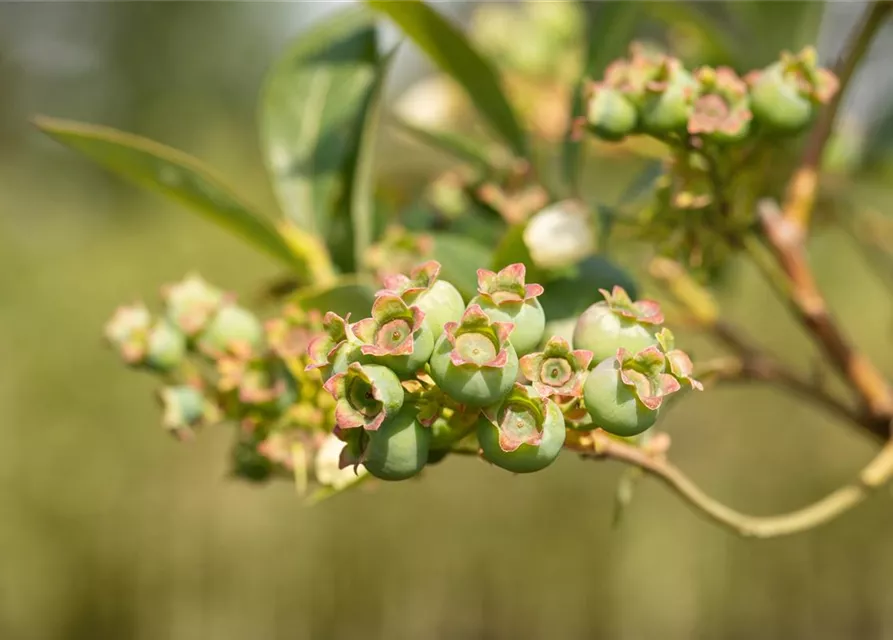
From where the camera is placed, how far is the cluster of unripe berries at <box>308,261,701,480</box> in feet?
1.32

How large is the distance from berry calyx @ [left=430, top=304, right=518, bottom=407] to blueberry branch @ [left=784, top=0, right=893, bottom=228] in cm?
48

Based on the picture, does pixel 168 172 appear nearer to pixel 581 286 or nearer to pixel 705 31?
pixel 581 286

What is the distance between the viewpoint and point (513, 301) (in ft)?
1.41

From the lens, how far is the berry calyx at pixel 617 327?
1.47ft

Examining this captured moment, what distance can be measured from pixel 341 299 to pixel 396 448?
0.24m

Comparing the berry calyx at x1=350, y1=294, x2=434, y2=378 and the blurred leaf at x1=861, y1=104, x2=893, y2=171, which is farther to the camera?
the blurred leaf at x1=861, y1=104, x2=893, y2=171

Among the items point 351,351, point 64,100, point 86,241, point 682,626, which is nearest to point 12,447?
point 86,241

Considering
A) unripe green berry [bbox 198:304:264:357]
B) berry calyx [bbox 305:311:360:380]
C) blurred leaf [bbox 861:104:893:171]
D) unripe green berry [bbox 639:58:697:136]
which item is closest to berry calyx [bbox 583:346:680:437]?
berry calyx [bbox 305:311:360:380]

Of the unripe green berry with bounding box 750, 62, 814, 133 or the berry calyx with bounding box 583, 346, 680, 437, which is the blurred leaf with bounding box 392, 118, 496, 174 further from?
the berry calyx with bounding box 583, 346, 680, 437

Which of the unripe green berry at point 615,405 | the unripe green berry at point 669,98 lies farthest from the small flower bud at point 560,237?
the unripe green berry at point 615,405

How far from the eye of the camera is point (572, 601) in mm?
5109

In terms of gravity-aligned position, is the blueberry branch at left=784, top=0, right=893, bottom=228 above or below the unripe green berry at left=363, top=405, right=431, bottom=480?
above

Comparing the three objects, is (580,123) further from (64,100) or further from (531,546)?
(64,100)

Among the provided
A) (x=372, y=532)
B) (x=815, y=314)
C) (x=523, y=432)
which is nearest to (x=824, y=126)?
(x=815, y=314)
